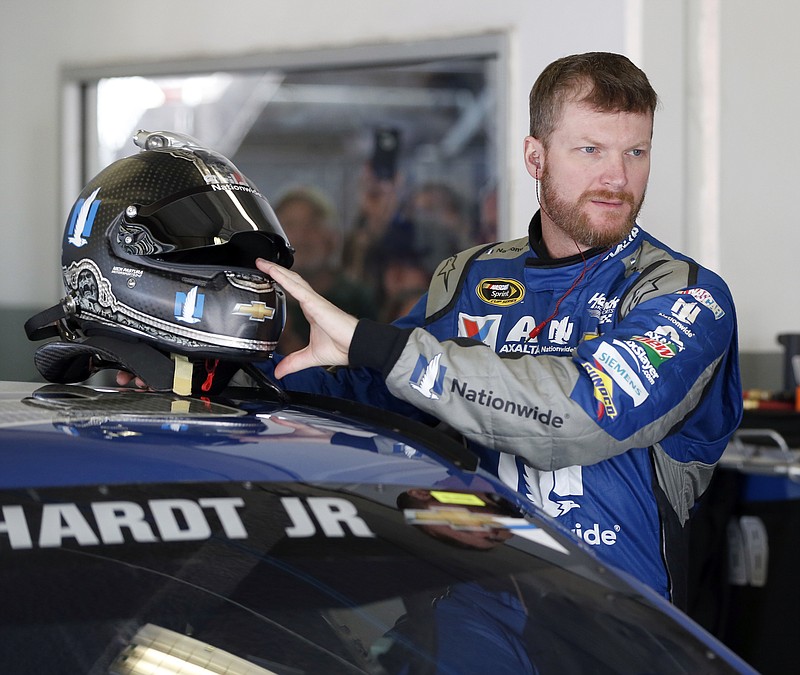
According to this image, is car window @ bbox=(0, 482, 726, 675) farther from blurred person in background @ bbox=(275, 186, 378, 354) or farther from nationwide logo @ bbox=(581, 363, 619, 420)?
blurred person in background @ bbox=(275, 186, 378, 354)

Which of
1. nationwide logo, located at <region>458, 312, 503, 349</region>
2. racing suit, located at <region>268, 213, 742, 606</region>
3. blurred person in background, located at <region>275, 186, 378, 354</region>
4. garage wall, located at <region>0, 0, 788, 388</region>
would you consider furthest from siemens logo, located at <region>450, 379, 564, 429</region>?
blurred person in background, located at <region>275, 186, 378, 354</region>

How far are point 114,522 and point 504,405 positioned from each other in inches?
19.7

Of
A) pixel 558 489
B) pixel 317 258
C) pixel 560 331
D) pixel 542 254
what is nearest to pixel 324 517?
pixel 558 489

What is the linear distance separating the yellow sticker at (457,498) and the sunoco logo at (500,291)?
66 centimetres

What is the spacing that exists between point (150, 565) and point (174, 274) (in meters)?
0.55

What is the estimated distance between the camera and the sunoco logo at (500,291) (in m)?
1.53

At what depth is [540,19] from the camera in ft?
10.5

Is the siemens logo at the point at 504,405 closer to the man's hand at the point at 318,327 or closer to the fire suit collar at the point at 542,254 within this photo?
the man's hand at the point at 318,327

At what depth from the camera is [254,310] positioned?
4.33ft

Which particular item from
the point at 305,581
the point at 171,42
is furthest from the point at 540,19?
the point at 305,581

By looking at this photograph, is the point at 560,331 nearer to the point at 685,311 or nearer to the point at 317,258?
the point at 685,311

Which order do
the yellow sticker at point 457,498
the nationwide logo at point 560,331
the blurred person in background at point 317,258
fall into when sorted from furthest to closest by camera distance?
the blurred person in background at point 317,258 → the nationwide logo at point 560,331 → the yellow sticker at point 457,498

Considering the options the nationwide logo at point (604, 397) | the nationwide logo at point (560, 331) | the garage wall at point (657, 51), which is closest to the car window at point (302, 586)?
the nationwide logo at point (604, 397)

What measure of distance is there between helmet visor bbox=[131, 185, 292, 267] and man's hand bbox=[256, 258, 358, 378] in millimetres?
86
